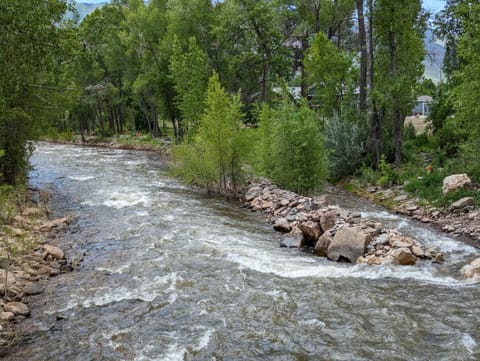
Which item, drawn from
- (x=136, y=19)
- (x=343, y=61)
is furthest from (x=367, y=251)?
(x=136, y=19)

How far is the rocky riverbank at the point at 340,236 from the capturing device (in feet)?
37.5

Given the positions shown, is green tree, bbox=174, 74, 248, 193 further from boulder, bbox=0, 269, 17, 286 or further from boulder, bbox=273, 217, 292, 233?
boulder, bbox=0, 269, 17, 286

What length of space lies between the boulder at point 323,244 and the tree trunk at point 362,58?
13277 millimetres

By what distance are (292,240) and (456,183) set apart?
7.55 metres

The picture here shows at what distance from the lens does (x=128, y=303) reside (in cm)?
896

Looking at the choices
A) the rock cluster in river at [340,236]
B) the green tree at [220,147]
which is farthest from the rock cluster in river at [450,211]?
the green tree at [220,147]

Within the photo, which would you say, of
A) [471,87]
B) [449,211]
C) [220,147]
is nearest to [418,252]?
[449,211]

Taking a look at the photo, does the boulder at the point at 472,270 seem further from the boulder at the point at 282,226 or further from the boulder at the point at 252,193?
the boulder at the point at 252,193

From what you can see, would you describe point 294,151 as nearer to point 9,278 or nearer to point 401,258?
point 401,258

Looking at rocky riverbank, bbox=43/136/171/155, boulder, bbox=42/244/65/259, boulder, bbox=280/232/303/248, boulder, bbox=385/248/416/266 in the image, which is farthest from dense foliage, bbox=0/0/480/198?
boulder, bbox=385/248/416/266

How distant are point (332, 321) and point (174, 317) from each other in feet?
9.22

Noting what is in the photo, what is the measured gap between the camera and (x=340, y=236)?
1220cm

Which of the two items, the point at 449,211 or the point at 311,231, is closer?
the point at 311,231

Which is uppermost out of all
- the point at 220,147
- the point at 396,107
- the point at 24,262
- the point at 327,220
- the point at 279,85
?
the point at 279,85
